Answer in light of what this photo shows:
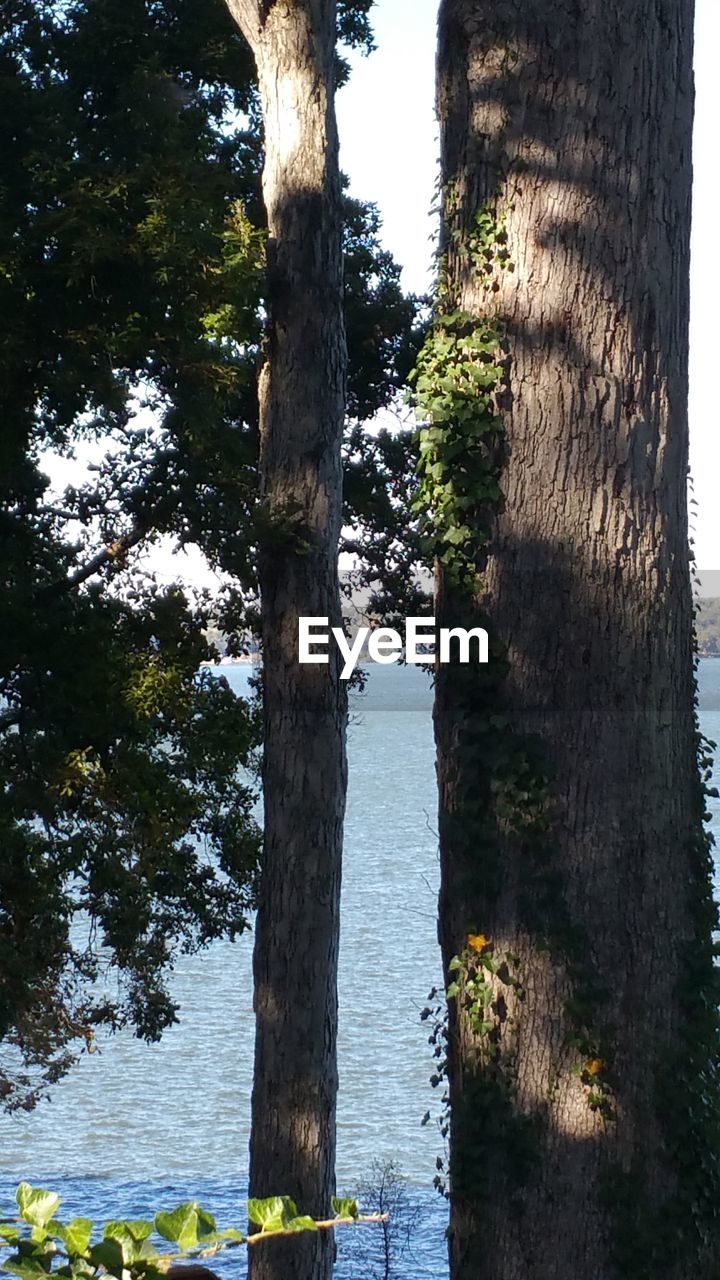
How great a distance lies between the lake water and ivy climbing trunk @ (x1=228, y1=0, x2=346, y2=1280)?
657 centimetres

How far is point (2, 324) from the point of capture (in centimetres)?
1053

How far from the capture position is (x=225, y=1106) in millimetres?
33531

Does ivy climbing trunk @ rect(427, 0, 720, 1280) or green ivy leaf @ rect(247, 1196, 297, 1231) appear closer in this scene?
green ivy leaf @ rect(247, 1196, 297, 1231)

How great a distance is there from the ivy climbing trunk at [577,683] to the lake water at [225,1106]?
1160 cm

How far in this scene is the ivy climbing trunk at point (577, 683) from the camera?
4211 mm

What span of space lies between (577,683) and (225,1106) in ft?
102

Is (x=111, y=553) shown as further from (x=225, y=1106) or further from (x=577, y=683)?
(x=225, y=1106)

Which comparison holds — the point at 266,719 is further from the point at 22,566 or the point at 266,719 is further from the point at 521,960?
the point at 521,960

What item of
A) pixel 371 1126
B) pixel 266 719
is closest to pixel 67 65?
pixel 266 719

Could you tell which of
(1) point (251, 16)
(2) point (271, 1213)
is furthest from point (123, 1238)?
(1) point (251, 16)

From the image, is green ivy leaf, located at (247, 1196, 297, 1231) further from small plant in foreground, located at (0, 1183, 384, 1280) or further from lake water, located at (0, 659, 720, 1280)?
lake water, located at (0, 659, 720, 1280)

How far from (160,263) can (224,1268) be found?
15052 mm

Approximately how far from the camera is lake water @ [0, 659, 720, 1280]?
85.8ft

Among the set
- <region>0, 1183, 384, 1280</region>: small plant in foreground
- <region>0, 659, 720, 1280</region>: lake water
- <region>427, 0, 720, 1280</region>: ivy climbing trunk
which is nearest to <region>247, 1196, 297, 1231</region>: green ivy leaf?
<region>0, 1183, 384, 1280</region>: small plant in foreground
